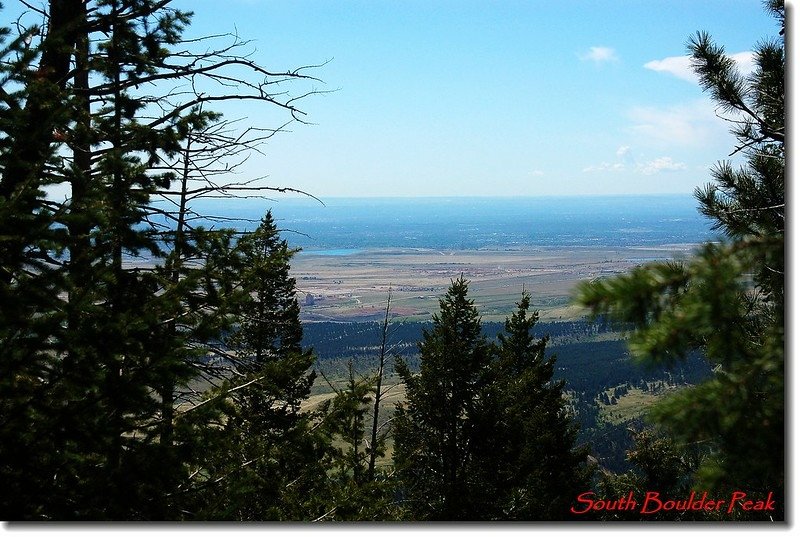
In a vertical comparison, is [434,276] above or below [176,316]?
below

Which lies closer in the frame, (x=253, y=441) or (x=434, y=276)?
(x=253, y=441)

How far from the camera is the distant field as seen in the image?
103 m

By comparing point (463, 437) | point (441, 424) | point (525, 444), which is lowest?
point (525, 444)

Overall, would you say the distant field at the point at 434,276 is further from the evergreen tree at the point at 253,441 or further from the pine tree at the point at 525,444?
the evergreen tree at the point at 253,441

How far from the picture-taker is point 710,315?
5.23 ft

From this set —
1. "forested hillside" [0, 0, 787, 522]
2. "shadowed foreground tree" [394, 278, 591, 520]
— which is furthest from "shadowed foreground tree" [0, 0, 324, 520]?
"shadowed foreground tree" [394, 278, 591, 520]

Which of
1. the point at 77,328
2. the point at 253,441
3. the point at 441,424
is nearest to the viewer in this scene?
the point at 77,328

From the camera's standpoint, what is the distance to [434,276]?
122 m

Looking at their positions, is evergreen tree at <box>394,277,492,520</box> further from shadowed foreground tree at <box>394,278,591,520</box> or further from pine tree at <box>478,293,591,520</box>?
pine tree at <box>478,293,591,520</box>

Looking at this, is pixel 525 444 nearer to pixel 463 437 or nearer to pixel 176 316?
pixel 463 437

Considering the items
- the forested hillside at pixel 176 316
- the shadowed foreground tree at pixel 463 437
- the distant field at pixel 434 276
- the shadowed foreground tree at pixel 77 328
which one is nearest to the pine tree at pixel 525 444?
the shadowed foreground tree at pixel 463 437

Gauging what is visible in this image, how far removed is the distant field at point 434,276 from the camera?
10269cm

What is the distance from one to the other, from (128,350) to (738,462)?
3.18 meters

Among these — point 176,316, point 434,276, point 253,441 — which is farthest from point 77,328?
point 434,276
